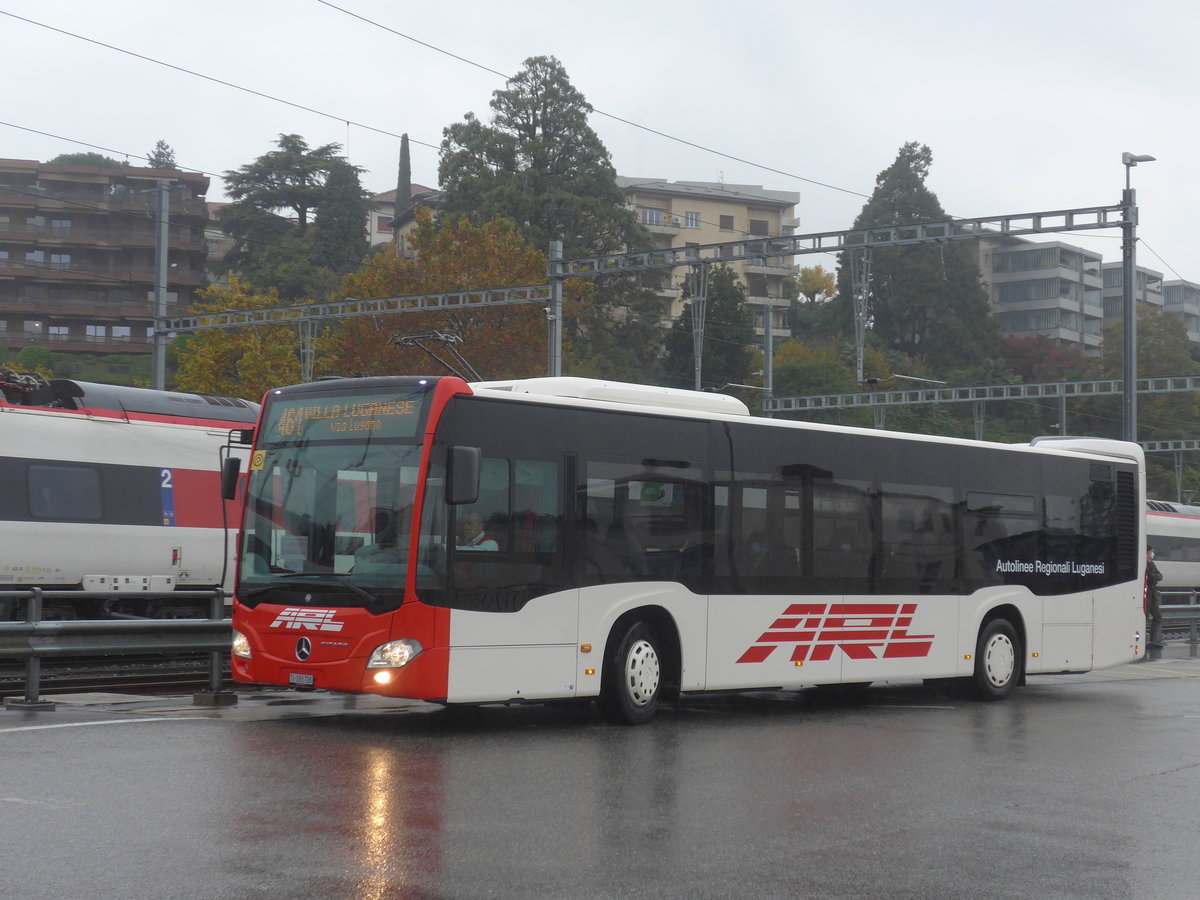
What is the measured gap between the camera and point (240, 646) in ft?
40.6

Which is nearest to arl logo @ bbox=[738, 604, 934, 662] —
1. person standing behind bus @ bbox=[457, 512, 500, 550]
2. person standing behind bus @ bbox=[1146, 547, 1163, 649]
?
Answer: person standing behind bus @ bbox=[457, 512, 500, 550]

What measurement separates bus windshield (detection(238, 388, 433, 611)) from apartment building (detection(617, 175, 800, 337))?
3824 inches

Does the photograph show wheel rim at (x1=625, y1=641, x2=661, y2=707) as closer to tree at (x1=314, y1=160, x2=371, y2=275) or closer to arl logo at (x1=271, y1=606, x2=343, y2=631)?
arl logo at (x1=271, y1=606, x2=343, y2=631)

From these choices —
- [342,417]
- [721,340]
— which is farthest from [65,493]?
[721,340]

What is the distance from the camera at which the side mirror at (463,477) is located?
37.1 feet

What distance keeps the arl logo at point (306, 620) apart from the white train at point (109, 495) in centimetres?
795

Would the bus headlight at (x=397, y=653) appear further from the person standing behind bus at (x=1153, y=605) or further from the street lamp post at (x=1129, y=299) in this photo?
the street lamp post at (x=1129, y=299)

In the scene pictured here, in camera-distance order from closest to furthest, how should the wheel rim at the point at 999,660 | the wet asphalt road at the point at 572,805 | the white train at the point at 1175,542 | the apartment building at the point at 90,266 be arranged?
the wet asphalt road at the point at 572,805 → the wheel rim at the point at 999,660 → the white train at the point at 1175,542 → the apartment building at the point at 90,266

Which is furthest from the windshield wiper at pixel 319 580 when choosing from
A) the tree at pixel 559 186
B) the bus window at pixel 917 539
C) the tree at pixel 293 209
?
the tree at pixel 293 209

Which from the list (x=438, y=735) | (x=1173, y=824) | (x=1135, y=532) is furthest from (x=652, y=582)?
(x=1135, y=532)

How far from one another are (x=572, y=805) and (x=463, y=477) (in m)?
3.38

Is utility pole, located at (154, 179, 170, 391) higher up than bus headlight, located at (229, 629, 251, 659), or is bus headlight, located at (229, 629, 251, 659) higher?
utility pole, located at (154, 179, 170, 391)

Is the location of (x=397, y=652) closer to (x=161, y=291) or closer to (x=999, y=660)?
(x=999, y=660)

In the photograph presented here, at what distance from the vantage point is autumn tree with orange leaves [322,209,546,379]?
183ft
